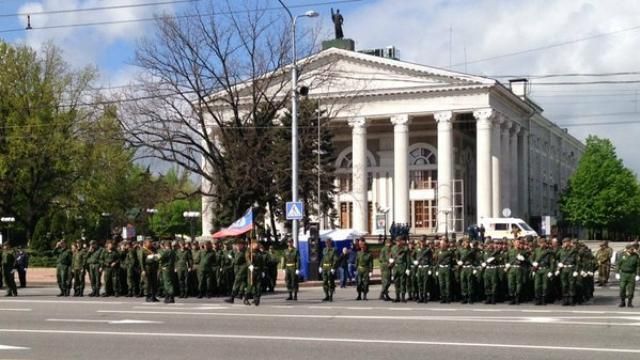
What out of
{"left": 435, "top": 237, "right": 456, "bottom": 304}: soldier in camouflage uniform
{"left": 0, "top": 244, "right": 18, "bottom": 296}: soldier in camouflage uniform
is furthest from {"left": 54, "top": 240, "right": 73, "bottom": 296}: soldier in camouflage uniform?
{"left": 435, "top": 237, "right": 456, "bottom": 304}: soldier in camouflage uniform

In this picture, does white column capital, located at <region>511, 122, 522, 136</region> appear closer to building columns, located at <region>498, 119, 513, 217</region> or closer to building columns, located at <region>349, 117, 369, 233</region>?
building columns, located at <region>498, 119, 513, 217</region>

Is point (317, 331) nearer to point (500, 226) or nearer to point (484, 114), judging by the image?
point (500, 226)

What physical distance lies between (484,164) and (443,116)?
500cm

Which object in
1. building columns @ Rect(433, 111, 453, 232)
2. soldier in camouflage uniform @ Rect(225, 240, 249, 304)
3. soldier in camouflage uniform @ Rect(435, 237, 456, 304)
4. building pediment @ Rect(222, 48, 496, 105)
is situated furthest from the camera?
building columns @ Rect(433, 111, 453, 232)

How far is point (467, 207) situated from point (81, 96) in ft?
125

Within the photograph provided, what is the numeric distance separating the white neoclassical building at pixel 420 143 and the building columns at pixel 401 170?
81mm

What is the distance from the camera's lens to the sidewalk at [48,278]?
31250 millimetres

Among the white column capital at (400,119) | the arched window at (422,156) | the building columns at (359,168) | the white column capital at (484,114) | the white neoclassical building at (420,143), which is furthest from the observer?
the arched window at (422,156)

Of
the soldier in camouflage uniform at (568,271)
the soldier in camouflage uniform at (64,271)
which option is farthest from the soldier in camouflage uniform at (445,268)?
the soldier in camouflage uniform at (64,271)

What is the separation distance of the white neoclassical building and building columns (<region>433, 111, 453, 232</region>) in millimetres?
80

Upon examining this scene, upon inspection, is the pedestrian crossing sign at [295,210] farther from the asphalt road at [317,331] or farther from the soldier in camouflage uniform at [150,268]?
the asphalt road at [317,331]

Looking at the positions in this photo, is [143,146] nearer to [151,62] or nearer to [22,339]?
[151,62]

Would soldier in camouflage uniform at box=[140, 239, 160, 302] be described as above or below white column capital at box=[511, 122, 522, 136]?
below

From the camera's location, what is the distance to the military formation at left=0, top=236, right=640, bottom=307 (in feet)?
69.9
